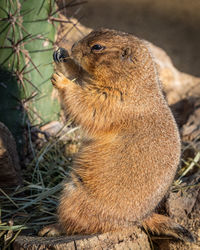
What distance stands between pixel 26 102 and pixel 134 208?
2279mm

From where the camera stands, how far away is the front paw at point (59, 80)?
3.72 meters

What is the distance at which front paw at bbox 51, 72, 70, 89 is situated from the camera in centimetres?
372

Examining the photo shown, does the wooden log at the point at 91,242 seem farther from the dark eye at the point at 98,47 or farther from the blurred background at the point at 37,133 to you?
the dark eye at the point at 98,47

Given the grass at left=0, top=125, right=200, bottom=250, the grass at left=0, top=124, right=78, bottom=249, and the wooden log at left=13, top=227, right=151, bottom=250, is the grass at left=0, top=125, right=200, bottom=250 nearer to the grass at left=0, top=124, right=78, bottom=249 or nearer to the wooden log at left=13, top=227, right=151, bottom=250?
the grass at left=0, top=124, right=78, bottom=249

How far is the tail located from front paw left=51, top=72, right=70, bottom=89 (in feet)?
5.31

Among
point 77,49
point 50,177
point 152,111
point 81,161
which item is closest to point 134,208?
point 81,161

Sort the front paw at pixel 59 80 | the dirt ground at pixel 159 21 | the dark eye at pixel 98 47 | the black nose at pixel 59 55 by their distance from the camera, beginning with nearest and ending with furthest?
the dark eye at pixel 98 47, the front paw at pixel 59 80, the black nose at pixel 59 55, the dirt ground at pixel 159 21

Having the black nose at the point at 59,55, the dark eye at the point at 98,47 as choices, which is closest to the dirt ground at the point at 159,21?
the black nose at the point at 59,55

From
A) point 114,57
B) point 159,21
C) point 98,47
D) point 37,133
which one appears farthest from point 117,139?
point 159,21

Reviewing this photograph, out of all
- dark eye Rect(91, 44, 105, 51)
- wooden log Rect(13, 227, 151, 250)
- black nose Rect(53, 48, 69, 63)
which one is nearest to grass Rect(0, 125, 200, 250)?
wooden log Rect(13, 227, 151, 250)

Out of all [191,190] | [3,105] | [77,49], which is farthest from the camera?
[3,105]

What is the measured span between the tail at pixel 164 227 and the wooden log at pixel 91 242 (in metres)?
0.11

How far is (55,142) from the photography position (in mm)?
5176

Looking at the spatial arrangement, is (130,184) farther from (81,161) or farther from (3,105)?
(3,105)
